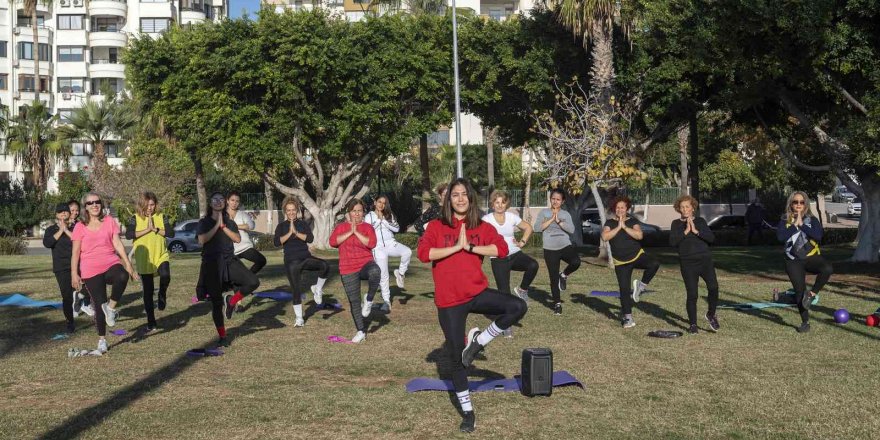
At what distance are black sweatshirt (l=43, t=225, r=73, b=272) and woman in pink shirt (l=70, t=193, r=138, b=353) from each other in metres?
1.77

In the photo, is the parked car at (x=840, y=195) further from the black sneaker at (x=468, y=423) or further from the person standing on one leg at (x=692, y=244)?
the black sneaker at (x=468, y=423)

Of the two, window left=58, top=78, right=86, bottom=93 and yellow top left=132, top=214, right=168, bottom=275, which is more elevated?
window left=58, top=78, right=86, bottom=93

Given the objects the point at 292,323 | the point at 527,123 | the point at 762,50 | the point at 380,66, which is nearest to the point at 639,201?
the point at 527,123

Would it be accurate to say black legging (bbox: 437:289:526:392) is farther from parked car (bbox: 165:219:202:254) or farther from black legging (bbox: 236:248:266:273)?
parked car (bbox: 165:219:202:254)

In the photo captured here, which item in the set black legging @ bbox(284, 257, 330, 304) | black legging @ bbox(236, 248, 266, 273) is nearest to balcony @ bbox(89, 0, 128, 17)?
black legging @ bbox(236, 248, 266, 273)

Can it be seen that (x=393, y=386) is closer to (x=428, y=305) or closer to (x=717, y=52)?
(x=428, y=305)

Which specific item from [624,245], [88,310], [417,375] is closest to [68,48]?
[88,310]

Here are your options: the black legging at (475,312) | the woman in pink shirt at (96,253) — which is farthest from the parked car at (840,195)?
the black legging at (475,312)

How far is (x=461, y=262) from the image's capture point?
7906 mm

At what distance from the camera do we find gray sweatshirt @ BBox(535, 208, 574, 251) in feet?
45.1

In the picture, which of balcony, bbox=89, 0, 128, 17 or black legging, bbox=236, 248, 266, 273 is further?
balcony, bbox=89, 0, 128, 17

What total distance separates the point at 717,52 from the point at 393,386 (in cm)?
1651

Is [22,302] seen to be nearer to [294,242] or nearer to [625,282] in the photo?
[294,242]

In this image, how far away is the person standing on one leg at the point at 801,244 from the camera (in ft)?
40.8
